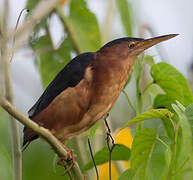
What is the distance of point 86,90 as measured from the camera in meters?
1.88

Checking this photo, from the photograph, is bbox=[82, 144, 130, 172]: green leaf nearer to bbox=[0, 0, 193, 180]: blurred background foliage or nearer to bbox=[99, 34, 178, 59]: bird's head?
bbox=[0, 0, 193, 180]: blurred background foliage

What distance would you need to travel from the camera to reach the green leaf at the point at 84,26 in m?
2.53

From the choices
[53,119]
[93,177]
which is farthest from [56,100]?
[93,177]

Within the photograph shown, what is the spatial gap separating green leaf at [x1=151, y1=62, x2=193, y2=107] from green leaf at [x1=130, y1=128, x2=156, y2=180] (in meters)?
0.24

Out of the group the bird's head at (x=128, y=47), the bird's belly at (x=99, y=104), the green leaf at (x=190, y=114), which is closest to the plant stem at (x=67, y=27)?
the bird's head at (x=128, y=47)

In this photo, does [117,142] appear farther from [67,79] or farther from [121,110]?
[121,110]

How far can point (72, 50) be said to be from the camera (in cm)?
262

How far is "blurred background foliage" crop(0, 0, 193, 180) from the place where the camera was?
1584mm

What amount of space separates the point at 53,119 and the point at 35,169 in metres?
0.81

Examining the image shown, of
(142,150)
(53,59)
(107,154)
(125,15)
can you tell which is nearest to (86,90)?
(107,154)

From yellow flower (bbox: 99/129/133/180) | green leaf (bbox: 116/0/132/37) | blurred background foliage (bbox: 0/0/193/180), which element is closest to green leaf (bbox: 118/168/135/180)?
blurred background foliage (bbox: 0/0/193/180)

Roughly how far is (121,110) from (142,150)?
1546mm

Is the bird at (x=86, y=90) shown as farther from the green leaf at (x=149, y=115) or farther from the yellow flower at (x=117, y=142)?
the green leaf at (x=149, y=115)

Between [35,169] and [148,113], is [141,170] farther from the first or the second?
[35,169]
